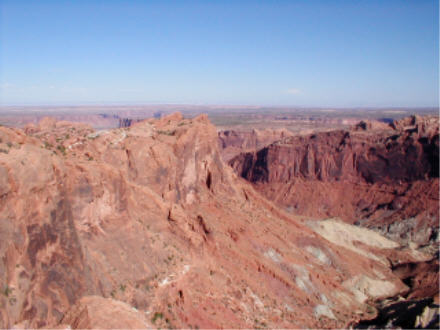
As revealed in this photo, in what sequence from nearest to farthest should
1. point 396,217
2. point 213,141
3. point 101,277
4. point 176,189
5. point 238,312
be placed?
point 101,277
point 238,312
point 176,189
point 213,141
point 396,217

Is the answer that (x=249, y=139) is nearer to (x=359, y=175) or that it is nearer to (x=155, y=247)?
(x=359, y=175)

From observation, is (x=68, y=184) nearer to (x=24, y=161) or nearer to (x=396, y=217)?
(x=24, y=161)

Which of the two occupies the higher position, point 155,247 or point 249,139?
point 155,247

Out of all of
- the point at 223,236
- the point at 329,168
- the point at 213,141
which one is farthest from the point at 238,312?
the point at 329,168

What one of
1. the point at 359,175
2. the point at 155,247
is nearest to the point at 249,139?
the point at 359,175

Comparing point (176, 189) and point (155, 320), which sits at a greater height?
point (176, 189)

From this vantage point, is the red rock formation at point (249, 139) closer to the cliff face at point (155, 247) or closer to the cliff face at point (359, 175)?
the cliff face at point (359, 175)
